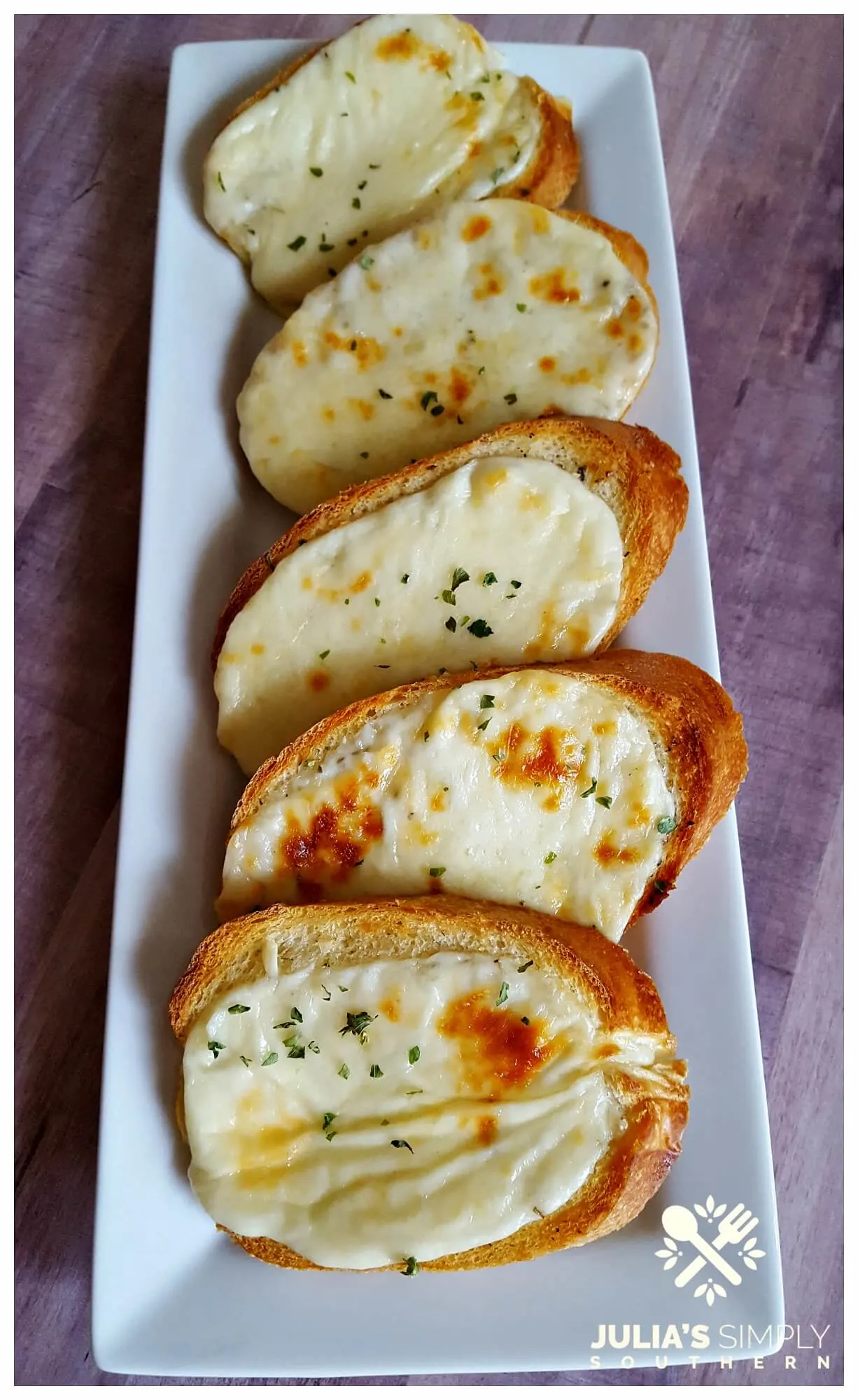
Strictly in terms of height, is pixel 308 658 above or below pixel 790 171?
below

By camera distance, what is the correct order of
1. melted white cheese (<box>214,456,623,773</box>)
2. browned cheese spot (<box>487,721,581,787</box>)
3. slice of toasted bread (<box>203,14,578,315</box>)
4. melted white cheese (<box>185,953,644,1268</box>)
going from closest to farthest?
melted white cheese (<box>185,953,644,1268</box>)
browned cheese spot (<box>487,721,581,787</box>)
melted white cheese (<box>214,456,623,773</box>)
slice of toasted bread (<box>203,14,578,315</box>)

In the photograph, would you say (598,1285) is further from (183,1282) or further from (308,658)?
(308,658)

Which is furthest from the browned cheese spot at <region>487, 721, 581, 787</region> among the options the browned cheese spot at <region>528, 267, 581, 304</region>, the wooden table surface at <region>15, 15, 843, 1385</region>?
the browned cheese spot at <region>528, 267, 581, 304</region>

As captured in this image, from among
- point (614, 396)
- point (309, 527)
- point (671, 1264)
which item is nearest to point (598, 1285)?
point (671, 1264)

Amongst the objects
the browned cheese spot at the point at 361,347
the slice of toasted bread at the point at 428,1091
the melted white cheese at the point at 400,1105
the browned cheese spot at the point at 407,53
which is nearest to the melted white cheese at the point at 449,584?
the browned cheese spot at the point at 361,347

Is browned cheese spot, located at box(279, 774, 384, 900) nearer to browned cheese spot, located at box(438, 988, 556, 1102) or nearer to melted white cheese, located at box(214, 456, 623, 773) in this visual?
melted white cheese, located at box(214, 456, 623, 773)

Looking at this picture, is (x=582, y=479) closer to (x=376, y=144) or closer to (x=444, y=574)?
(x=444, y=574)

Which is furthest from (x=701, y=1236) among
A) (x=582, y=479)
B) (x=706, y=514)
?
(x=706, y=514)
